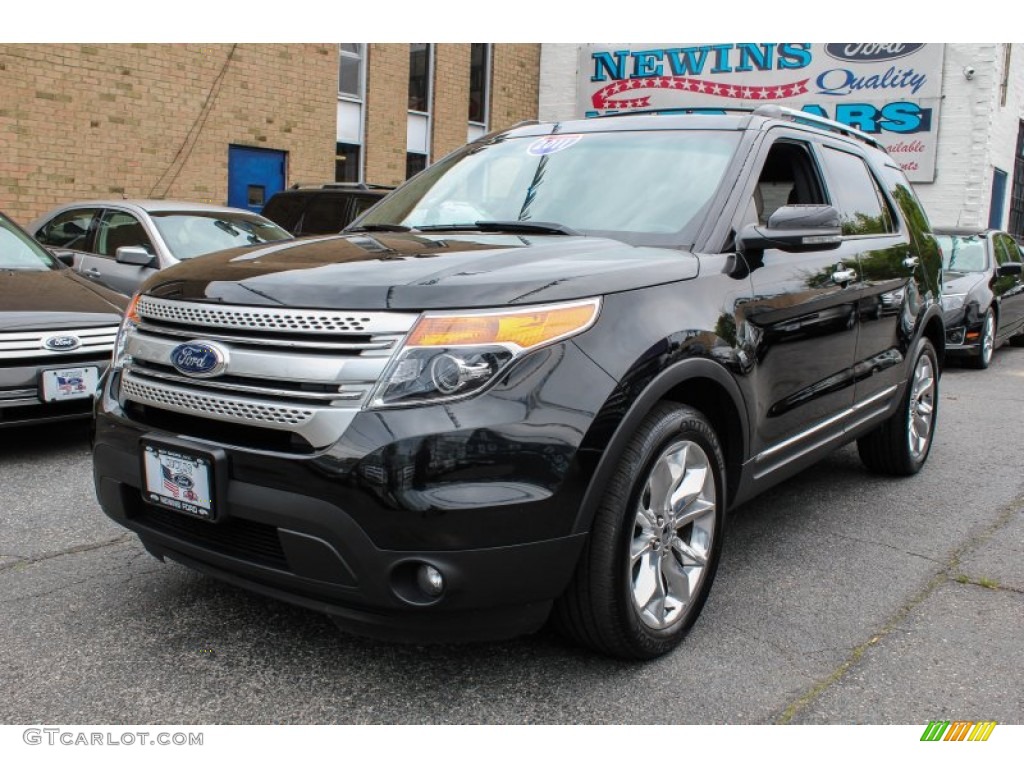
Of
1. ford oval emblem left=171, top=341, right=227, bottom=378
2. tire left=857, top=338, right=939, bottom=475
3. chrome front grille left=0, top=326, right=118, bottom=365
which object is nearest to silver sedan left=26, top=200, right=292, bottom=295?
chrome front grille left=0, top=326, right=118, bottom=365

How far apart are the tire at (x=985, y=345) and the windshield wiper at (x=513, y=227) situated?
7.85 meters

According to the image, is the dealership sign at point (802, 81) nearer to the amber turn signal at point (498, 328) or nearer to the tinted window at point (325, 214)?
the tinted window at point (325, 214)

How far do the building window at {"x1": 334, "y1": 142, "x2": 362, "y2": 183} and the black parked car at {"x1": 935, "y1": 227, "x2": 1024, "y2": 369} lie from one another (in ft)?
31.8

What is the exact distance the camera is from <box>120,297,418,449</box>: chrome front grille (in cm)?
242

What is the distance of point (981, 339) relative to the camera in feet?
32.2

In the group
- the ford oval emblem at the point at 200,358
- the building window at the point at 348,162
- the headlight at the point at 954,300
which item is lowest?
the headlight at the point at 954,300

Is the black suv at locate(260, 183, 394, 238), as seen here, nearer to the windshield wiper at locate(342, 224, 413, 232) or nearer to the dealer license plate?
the windshield wiper at locate(342, 224, 413, 232)

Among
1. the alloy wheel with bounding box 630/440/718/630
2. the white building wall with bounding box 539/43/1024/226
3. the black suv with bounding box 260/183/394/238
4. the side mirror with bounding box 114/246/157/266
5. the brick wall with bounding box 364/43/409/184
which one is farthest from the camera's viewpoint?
the white building wall with bounding box 539/43/1024/226

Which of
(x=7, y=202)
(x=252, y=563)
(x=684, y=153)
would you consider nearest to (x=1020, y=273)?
(x=684, y=153)

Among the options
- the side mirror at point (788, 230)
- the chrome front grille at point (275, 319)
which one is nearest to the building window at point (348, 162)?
the side mirror at point (788, 230)

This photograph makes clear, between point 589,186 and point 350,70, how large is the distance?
14036 mm

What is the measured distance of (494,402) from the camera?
7.88ft

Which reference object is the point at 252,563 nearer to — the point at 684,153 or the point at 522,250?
the point at 522,250

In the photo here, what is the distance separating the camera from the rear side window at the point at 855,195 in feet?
14.0
